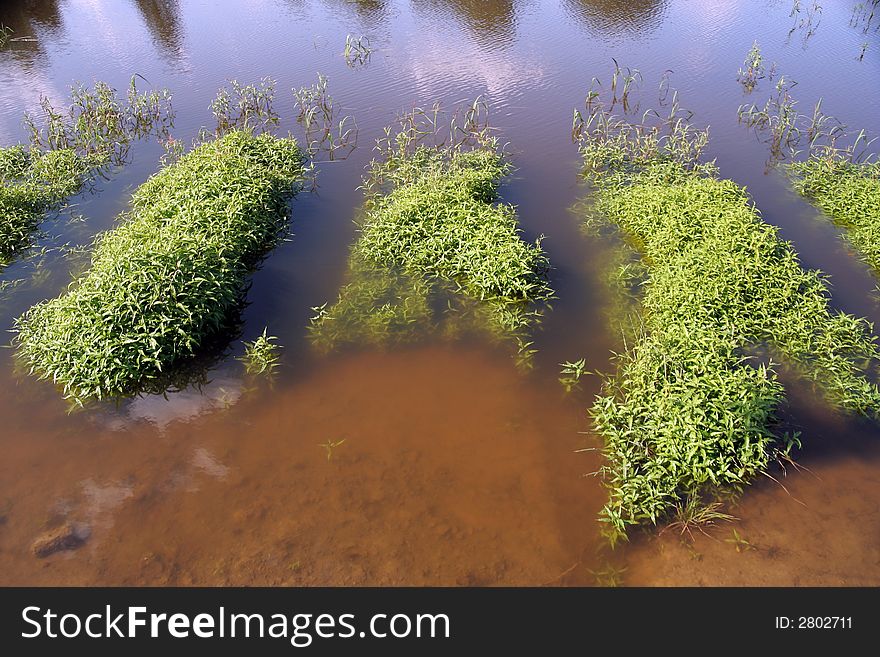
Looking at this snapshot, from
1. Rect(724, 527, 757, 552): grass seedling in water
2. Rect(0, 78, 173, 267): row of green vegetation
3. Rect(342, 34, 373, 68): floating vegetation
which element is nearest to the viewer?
→ Rect(724, 527, 757, 552): grass seedling in water

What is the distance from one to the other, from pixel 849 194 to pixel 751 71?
23.7 feet

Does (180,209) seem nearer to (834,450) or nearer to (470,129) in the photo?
(470,129)

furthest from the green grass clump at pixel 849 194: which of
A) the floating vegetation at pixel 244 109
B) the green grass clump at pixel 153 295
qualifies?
the floating vegetation at pixel 244 109

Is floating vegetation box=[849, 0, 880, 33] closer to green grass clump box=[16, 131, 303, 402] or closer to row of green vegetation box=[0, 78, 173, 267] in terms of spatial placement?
green grass clump box=[16, 131, 303, 402]

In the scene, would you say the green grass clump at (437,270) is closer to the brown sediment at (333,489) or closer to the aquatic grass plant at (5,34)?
the brown sediment at (333,489)

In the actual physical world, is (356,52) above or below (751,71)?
above

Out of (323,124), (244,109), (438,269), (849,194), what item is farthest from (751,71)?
(244,109)

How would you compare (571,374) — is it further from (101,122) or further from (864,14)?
(864,14)

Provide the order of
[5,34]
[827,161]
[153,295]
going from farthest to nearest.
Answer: [5,34] → [827,161] → [153,295]

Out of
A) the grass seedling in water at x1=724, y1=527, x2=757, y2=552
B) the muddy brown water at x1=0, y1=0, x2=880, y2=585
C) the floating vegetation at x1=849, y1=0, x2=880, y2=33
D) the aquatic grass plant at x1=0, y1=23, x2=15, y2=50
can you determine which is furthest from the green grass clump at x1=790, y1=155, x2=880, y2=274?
the aquatic grass plant at x1=0, y1=23, x2=15, y2=50

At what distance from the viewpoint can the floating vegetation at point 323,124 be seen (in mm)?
12328

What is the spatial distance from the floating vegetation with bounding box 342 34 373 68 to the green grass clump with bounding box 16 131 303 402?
8811 millimetres

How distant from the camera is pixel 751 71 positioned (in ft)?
50.1

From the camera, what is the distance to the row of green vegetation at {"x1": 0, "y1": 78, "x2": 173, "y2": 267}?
376 inches
